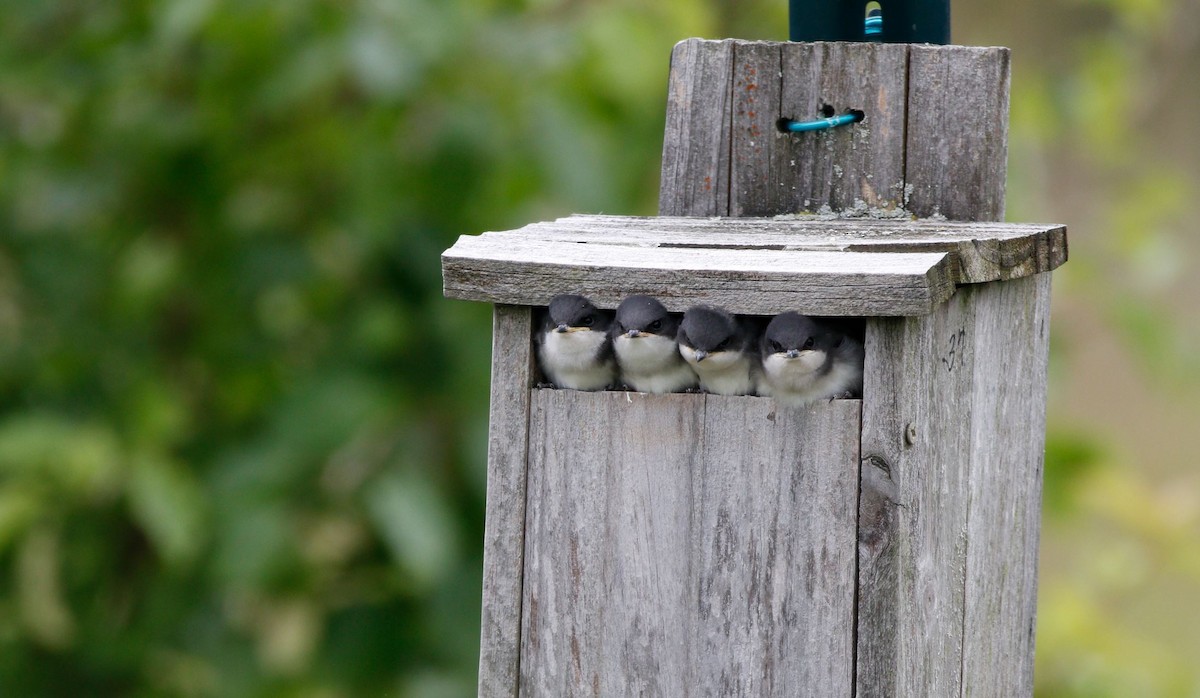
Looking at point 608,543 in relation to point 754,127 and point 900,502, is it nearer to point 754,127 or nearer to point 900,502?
point 900,502

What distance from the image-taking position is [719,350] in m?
1.93

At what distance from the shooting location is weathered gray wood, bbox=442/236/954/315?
1.71 m

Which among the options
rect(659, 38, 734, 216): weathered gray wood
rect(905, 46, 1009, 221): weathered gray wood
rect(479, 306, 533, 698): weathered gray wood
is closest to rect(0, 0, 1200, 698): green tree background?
rect(659, 38, 734, 216): weathered gray wood

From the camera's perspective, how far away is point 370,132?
379 cm

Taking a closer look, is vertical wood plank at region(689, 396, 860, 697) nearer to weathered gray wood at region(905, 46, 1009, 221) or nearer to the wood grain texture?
the wood grain texture

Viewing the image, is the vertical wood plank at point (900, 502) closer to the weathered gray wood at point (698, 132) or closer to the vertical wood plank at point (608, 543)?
the vertical wood plank at point (608, 543)

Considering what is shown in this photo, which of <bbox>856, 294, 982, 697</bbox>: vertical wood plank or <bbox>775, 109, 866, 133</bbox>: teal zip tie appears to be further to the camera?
<bbox>775, 109, 866, 133</bbox>: teal zip tie

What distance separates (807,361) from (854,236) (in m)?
0.28

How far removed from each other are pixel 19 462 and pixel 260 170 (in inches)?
42.3

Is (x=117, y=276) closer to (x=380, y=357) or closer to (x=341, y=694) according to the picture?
(x=380, y=357)

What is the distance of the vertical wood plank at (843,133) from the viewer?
243 centimetres

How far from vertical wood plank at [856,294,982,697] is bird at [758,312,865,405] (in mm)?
72

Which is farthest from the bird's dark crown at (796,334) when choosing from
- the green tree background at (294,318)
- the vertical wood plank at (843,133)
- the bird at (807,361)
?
the green tree background at (294,318)

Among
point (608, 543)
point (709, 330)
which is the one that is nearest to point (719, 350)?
point (709, 330)
